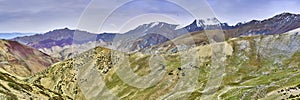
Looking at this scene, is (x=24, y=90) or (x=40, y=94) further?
(x=40, y=94)

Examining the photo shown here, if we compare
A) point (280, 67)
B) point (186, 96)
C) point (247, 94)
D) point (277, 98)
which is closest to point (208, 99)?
point (247, 94)

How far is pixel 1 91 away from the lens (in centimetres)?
8775

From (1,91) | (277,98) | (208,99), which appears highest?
(1,91)

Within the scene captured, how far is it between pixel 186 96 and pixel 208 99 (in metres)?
32.2

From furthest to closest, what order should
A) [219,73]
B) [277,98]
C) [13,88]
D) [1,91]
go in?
[219,73]
[13,88]
[1,91]
[277,98]

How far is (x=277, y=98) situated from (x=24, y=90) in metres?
61.6

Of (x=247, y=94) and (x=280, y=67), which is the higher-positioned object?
(x=280, y=67)

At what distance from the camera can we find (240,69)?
197000 mm

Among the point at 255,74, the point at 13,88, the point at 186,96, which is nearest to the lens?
the point at 13,88

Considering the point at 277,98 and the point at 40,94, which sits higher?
the point at 40,94

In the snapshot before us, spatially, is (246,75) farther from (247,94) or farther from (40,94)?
(40,94)

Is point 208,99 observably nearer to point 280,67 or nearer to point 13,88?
point 13,88

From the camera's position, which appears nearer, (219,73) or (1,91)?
(1,91)

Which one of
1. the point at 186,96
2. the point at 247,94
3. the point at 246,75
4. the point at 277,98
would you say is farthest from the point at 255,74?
the point at 277,98
